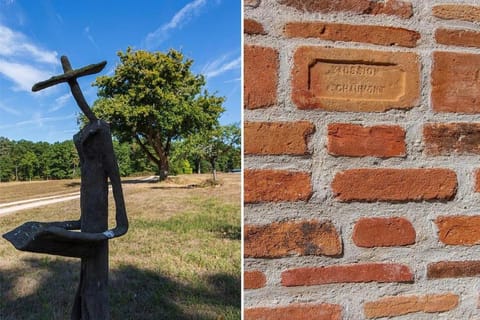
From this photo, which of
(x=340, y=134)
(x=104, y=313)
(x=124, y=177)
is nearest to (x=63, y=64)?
(x=104, y=313)

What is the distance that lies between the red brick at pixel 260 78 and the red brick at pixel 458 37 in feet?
1.23

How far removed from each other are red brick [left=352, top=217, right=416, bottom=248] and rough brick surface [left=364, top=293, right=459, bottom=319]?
0.12 m

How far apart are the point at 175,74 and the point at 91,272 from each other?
16881 millimetres

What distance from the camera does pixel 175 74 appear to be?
18.2m

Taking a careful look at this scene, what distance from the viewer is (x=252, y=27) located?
88cm

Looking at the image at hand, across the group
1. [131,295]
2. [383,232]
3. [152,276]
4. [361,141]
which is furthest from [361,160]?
[152,276]

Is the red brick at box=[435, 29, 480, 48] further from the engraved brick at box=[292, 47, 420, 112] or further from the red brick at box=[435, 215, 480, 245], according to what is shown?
the red brick at box=[435, 215, 480, 245]

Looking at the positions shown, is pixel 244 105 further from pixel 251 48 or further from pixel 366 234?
pixel 366 234

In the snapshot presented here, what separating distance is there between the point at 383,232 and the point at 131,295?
10.5 feet

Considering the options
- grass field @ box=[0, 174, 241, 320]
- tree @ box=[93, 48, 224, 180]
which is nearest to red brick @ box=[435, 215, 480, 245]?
grass field @ box=[0, 174, 241, 320]

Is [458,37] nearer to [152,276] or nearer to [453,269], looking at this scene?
[453,269]

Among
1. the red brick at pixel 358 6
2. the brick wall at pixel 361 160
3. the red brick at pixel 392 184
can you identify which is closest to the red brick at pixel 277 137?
the brick wall at pixel 361 160

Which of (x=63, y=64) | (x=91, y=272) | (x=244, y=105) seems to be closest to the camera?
(x=244, y=105)

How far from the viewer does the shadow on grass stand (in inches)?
131
